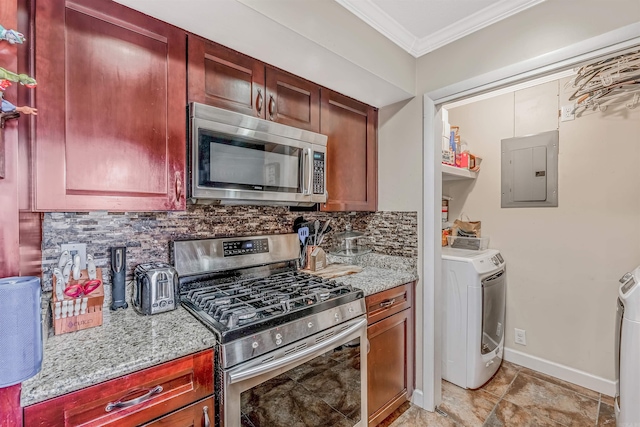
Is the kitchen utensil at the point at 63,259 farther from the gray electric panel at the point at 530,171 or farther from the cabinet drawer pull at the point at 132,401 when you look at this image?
the gray electric panel at the point at 530,171

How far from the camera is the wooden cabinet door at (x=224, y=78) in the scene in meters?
1.35

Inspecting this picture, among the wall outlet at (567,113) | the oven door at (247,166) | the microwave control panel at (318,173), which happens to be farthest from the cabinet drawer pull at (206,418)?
the wall outlet at (567,113)

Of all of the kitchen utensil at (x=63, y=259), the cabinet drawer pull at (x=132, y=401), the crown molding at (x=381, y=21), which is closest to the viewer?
the cabinet drawer pull at (x=132, y=401)

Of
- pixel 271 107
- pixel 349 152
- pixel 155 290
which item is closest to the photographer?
pixel 155 290

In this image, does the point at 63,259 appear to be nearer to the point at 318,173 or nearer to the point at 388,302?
the point at 318,173

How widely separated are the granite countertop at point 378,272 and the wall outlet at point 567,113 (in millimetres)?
1697

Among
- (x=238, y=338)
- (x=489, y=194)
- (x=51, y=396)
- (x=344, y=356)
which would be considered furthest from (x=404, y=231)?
(x=51, y=396)

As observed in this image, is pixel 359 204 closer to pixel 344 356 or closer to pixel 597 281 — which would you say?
pixel 344 356

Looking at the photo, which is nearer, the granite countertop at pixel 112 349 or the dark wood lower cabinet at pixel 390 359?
the granite countertop at pixel 112 349

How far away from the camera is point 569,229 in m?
2.30

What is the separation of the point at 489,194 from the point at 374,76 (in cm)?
173

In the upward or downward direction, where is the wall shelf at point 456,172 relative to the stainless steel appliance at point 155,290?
upward

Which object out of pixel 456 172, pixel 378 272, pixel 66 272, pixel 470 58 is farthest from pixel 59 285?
pixel 456 172

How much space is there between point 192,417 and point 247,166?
3.44ft
